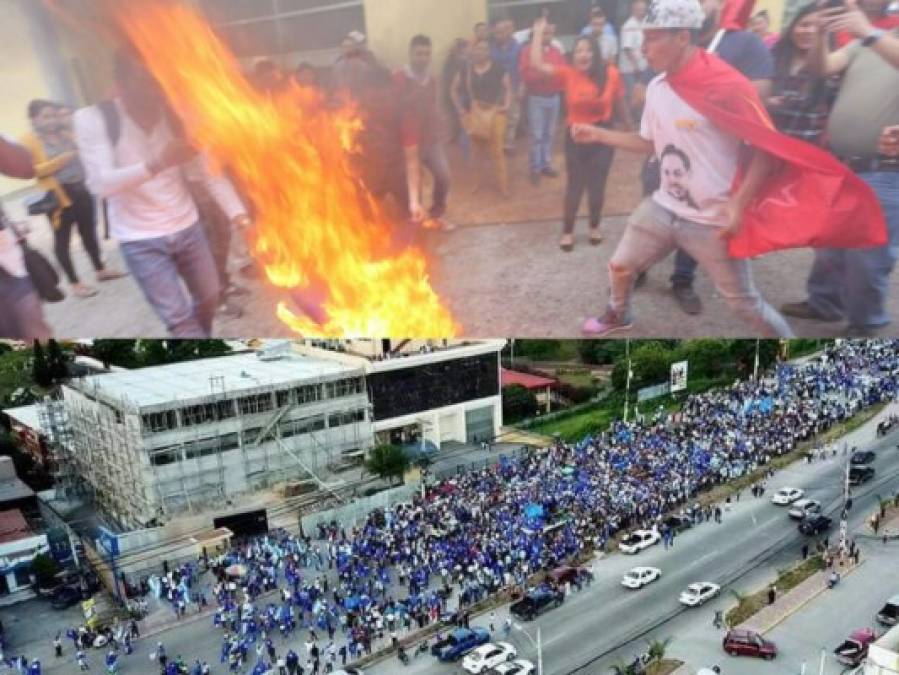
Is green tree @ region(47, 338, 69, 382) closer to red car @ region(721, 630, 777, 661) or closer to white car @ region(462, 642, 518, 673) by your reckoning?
white car @ region(462, 642, 518, 673)

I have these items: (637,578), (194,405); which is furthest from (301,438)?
(637,578)

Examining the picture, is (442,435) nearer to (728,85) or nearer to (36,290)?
(36,290)

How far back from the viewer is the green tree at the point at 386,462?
13.2m

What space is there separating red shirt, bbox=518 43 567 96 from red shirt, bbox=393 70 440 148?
0.54m

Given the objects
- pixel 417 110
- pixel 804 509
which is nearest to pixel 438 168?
pixel 417 110

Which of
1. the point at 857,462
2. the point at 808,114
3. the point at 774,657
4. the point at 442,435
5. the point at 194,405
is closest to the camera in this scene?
the point at 808,114

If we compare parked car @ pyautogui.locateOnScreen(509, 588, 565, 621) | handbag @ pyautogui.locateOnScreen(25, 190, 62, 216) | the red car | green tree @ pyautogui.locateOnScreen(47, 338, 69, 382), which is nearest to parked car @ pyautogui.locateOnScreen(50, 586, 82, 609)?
parked car @ pyautogui.locateOnScreen(509, 588, 565, 621)

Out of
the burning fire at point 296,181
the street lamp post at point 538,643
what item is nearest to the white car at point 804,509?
the street lamp post at point 538,643

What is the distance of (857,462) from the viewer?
1292cm

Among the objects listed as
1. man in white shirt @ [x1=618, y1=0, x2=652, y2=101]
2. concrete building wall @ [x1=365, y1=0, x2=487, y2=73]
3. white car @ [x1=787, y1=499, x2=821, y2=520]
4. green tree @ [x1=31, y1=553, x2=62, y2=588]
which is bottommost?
white car @ [x1=787, y1=499, x2=821, y2=520]

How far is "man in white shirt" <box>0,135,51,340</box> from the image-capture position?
5.94m

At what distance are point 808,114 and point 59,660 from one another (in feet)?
28.5

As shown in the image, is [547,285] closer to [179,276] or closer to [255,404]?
[179,276]

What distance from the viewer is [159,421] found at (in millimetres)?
11773
